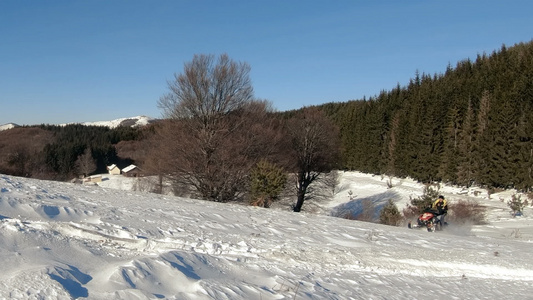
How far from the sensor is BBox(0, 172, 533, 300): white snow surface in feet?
14.0

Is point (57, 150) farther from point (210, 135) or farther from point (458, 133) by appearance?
point (458, 133)

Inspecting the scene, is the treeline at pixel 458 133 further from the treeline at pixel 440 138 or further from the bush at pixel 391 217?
the bush at pixel 391 217

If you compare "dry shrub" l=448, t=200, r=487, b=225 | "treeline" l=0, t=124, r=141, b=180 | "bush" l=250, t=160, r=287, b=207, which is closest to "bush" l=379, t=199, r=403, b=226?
"dry shrub" l=448, t=200, r=487, b=225

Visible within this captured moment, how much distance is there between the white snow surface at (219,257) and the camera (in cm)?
426

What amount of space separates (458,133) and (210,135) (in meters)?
41.1

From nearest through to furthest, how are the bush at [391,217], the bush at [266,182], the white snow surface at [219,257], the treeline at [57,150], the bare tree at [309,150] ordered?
the white snow surface at [219,257], the bush at [266,182], the bush at [391,217], the bare tree at [309,150], the treeline at [57,150]

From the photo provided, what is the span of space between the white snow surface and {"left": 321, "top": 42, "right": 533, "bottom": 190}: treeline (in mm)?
33620

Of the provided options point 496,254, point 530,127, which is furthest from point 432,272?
point 530,127

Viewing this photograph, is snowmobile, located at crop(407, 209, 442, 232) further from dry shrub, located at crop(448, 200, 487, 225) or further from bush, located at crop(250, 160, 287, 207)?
bush, located at crop(250, 160, 287, 207)

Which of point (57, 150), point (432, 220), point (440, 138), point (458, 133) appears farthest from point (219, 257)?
point (57, 150)

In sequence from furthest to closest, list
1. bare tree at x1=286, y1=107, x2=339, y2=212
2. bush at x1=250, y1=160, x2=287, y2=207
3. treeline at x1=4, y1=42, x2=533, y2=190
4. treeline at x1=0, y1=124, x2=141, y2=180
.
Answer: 1. treeline at x1=0, y1=124, x2=141, y2=180
2. treeline at x1=4, y1=42, x2=533, y2=190
3. bare tree at x1=286, y1=107, x2=339, y2=212
4. bush at x1=250, y1=160, x2=287, y2=207

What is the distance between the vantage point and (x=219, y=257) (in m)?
6.16

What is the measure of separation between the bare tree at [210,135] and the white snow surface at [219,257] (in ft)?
32.2

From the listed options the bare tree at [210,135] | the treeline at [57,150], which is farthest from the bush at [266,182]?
the treeline at [57,150]
